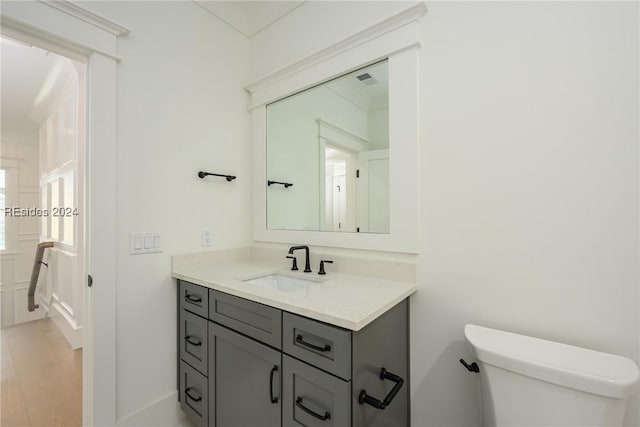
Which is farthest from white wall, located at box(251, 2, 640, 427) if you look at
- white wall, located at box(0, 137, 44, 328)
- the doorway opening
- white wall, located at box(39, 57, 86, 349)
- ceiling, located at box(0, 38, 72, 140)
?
white wall, located at box(0, 137, 44, 328)

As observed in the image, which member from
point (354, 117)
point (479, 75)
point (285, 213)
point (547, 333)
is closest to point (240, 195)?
point (285, 213)

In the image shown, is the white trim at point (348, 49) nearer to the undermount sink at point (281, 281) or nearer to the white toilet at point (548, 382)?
the undermount sink at point (281, 281)

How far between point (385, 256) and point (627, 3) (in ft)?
4.19

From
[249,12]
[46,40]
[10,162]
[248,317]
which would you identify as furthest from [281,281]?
[10,162]

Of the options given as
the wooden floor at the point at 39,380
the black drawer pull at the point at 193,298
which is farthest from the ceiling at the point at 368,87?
the wooden floor at the point at 39,380

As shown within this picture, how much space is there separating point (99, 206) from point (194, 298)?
665mm

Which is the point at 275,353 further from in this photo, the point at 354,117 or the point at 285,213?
the point at 354,117

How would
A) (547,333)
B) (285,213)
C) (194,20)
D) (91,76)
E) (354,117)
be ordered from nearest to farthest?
(547,333) < (91,76) < (354,117) < (194,20) < (285,213)

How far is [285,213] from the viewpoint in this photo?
76.5 inches

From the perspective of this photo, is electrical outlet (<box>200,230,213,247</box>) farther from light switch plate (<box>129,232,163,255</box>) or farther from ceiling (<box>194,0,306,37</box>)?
ceiling (<box>194,0,306,37</box>)

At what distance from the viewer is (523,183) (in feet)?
3.56

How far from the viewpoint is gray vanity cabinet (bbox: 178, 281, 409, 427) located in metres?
0.93

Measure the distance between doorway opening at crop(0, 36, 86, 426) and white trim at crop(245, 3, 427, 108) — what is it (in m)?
1.03

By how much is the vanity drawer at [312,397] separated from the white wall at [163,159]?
95 centimetres
